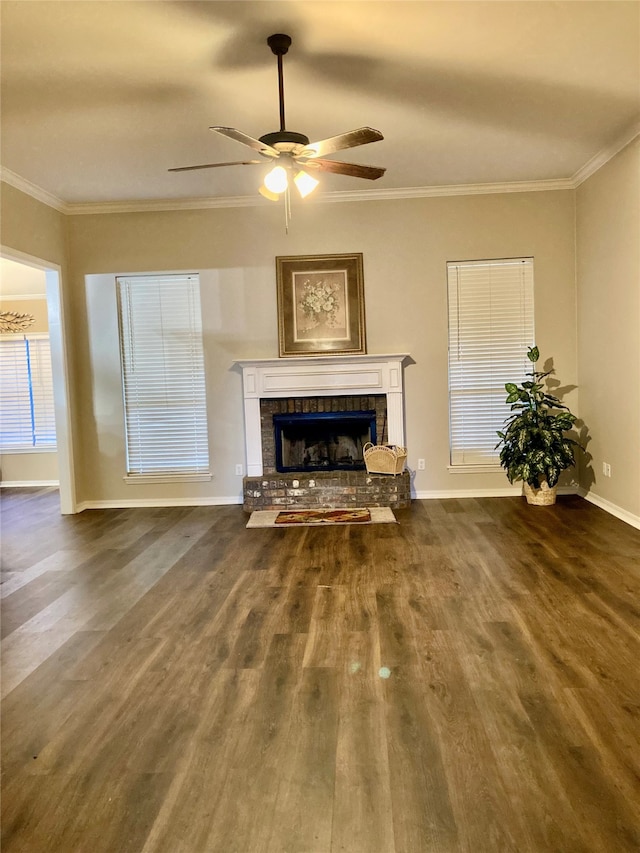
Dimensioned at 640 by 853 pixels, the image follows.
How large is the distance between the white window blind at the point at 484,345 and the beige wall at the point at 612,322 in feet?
1.81

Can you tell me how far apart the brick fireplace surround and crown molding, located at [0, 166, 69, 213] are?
2334 mm

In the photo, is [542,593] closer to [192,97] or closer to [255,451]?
[255,451]

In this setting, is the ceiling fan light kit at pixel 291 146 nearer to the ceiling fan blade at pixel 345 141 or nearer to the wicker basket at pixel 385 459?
the ceiling fan blade at pixel 345 141

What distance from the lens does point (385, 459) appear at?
5.18m

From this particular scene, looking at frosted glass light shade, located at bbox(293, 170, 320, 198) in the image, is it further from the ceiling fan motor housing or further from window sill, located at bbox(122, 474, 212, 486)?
window sill, located at bbox(122, 474, 212, 486)

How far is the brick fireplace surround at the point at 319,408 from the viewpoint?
5215 mm

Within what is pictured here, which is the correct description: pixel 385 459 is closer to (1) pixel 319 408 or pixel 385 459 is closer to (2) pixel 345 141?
(1) pixel 319 408

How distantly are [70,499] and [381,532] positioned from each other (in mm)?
3222

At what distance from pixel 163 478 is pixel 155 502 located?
0.88 feet

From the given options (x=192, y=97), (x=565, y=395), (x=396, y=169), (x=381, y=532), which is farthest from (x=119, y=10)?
(x=565, y=395)

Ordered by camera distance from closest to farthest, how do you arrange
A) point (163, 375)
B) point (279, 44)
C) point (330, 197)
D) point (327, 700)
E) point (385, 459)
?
A: point (327, 700) < point (279, 44) < point (385, 459) < point (330, 197) < point (163, 375)

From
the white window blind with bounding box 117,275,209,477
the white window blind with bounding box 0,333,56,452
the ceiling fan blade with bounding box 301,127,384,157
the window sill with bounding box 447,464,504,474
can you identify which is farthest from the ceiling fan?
the white window blind with bounding box 0,333,56,452

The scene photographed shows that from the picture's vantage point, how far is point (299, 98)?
349 cm

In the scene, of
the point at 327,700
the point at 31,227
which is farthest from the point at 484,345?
the point at 31,227
